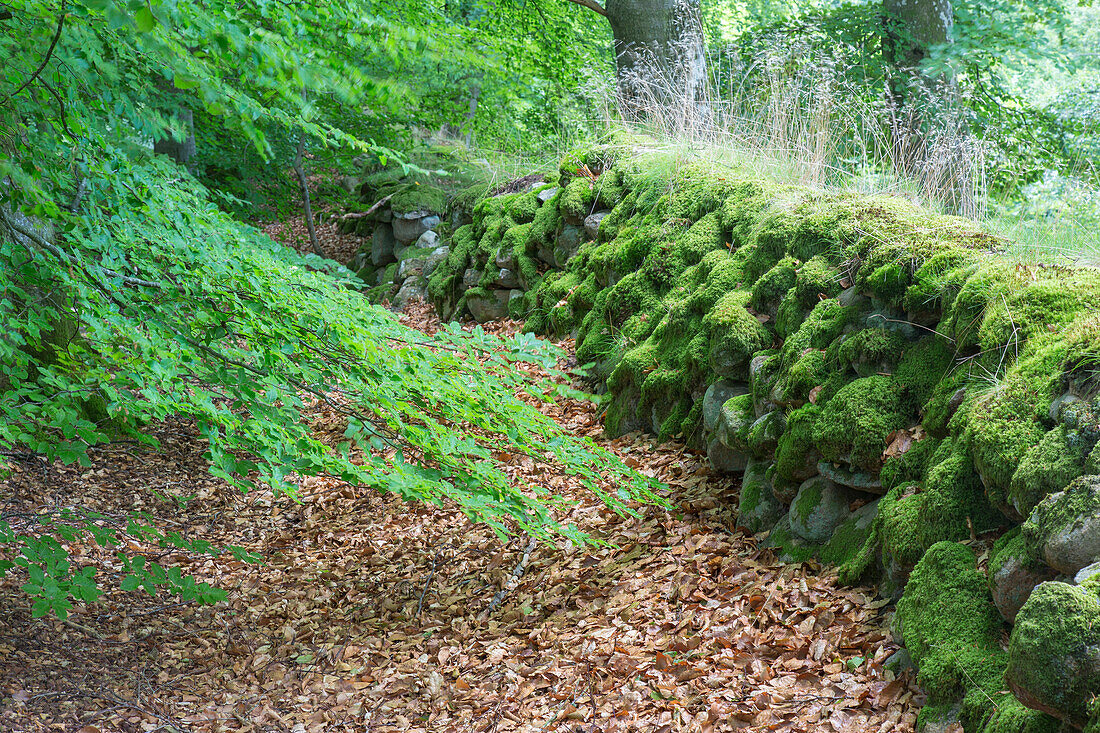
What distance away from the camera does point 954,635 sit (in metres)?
2.37

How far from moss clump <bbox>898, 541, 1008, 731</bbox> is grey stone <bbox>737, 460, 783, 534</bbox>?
3.39ft

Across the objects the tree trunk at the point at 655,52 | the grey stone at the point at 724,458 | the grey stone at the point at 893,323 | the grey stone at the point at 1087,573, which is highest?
the tree trunk at the point at 655,52

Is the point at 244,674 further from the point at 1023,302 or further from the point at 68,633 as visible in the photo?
the point at 1023,302

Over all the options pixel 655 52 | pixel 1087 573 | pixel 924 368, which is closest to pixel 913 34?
pixel 655 52

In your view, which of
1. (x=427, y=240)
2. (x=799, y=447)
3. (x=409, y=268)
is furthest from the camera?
(x=427, y=240)

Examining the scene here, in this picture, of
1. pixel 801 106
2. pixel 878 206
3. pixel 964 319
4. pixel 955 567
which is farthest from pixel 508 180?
pixel 955 567

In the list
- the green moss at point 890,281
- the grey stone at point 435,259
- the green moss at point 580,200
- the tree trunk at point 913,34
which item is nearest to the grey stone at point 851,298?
the green moss at point 890,281

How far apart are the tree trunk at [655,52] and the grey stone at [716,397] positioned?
3513mm

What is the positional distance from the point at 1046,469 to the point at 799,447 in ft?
4.16

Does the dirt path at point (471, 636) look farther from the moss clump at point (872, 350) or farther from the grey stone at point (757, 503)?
the moss clump at point (872, 350)

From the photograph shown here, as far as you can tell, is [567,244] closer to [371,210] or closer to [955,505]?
[371,210]

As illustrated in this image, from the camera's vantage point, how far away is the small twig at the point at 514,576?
3770mm

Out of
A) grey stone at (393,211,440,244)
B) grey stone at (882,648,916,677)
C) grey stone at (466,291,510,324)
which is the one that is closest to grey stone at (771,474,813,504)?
grey stone at (882,648,916,677)

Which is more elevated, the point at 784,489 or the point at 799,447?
the point at 799,447
